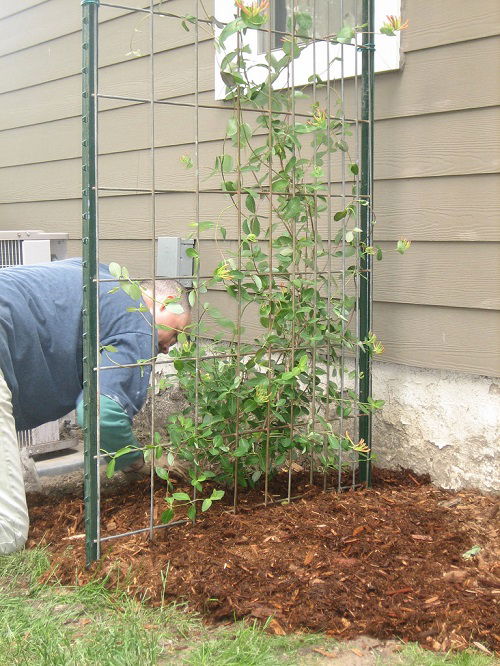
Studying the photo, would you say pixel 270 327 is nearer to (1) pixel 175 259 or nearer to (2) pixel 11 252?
(1) pixel 175 259

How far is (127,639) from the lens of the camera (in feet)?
8.49

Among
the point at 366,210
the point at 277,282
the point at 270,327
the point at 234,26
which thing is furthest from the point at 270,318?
the point at 234,26

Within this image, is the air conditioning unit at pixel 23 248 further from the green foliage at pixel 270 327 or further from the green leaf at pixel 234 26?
the green leaf at pixel 234 26

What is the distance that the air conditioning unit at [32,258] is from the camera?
4.84m

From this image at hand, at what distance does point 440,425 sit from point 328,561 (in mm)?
1077

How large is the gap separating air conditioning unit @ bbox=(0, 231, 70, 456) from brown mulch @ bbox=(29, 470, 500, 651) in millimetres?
1091

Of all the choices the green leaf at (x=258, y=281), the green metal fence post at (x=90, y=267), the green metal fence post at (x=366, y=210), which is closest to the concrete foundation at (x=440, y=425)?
the green metal fence post at (x=366, y=210)

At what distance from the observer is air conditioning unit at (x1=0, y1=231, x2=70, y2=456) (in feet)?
15.9

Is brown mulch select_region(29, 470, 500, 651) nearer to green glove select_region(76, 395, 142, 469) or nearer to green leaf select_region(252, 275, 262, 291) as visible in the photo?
green glove select_region(76, 395, 142, 469)

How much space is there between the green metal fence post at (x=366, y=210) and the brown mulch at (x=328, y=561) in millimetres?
318

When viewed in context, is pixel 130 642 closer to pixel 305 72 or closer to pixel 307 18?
pixel 307 18

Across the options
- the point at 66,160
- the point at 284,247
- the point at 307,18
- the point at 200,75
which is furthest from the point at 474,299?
the point at 66,160

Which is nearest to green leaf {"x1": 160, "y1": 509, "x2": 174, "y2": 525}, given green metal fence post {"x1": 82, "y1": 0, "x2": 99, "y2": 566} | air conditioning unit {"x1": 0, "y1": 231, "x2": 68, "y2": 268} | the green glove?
green metal fence post {"x1": 82, "y1": 0, "x2": 99, "y2": 566}

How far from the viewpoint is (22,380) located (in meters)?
3.86
